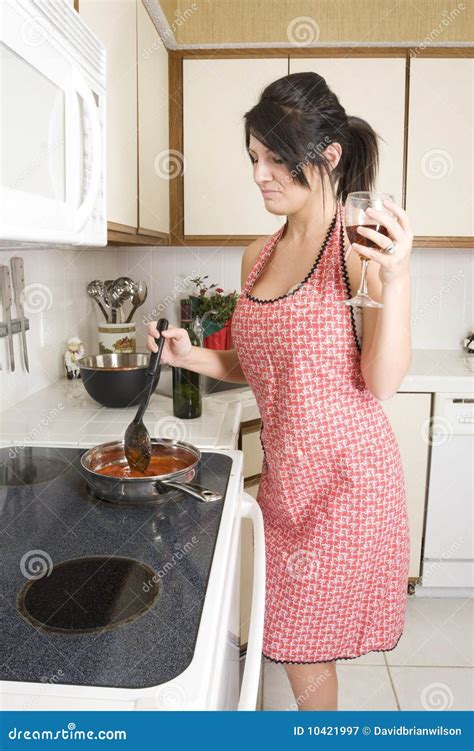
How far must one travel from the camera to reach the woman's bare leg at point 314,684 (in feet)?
4.38

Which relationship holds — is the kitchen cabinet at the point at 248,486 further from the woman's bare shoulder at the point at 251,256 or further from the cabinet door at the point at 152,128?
the cabinet door at the point at 152,128

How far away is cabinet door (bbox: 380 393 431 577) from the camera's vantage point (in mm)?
2262

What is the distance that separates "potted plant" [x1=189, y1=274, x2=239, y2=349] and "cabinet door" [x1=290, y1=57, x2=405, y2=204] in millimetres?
754

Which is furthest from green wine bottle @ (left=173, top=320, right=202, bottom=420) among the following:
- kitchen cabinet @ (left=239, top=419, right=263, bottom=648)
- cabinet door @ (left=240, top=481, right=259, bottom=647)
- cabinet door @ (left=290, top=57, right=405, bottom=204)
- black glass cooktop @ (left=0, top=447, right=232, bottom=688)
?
cabinet door @ (left=290, top=57, right=405, bottom=204)

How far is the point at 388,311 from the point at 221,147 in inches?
60.1

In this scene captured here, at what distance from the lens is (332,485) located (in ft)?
4.09

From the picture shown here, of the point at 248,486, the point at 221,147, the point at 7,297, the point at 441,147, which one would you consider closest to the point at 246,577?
the point at 248,486

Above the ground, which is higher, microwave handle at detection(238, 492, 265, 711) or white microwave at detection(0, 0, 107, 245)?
white microwave at detection(0, 0, 107, 245)

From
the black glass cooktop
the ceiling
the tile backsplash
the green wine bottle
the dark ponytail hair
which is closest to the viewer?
the black glass cooktop

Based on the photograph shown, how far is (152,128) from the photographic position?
202 centimetres

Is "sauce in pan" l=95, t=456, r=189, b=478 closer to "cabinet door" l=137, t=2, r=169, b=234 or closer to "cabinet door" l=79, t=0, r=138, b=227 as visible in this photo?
"cabinet door" l=79, t=0, r=138, b=227

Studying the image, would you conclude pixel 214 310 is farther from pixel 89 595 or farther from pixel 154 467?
pixel 89 595

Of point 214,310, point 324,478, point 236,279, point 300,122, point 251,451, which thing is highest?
point 300,122
